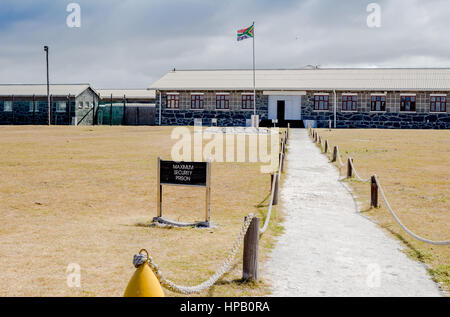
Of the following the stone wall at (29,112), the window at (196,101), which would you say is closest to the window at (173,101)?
the window at (196,101)

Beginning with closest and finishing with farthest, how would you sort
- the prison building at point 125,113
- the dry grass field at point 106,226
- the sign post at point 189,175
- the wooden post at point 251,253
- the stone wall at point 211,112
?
1. the wooden post at point 251,253
2. the dry grass field at point 106,226
3. the sign post at point 189,175
4. the stone wall at point 211,112
5. the prison building at point 125,113

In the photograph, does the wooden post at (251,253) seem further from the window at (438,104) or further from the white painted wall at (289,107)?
the window at (438,104)

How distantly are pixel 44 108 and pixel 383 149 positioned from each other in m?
40.5

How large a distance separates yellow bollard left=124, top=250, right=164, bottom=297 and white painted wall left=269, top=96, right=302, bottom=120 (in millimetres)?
40869

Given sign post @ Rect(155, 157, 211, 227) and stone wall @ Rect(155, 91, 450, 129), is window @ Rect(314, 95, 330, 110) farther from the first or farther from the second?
sign post @ Rect(155, 157, 211, 227)

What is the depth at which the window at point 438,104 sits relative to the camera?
41.5 meters

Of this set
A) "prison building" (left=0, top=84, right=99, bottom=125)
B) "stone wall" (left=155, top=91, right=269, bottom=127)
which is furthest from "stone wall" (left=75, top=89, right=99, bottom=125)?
"stone wall" (left=155, top=91, right=269, bottom=127)

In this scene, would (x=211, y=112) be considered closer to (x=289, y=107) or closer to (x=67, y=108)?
(x=289, y=107)

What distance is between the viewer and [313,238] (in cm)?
736

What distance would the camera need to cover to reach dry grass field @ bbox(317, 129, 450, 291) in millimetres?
6820

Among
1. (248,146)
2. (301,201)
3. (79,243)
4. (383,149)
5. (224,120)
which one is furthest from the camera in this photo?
(224,120)
